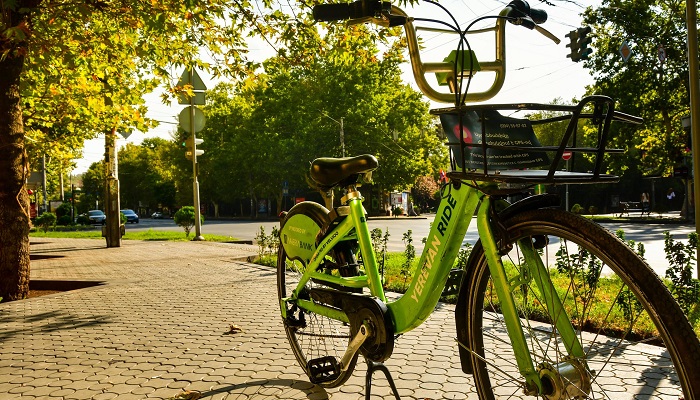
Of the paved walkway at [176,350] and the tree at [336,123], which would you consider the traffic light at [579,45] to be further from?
the tree at [336,123]

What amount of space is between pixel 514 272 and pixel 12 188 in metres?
7.23

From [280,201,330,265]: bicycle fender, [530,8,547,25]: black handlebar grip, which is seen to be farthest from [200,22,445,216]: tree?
[530,8,547,25]: black handlebar grip

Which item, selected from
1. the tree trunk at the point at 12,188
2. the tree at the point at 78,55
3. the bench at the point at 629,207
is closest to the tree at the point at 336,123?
the bench at the point at 629,207

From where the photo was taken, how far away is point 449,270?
2479 millimetres

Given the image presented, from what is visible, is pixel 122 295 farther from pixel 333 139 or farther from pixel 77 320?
pixel 333 139

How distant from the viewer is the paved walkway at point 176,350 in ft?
12.0

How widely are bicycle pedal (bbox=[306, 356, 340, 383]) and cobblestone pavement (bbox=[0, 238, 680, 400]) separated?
0.17m

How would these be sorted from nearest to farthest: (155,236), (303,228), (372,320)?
(372,320) → (303,228) → (155,236)

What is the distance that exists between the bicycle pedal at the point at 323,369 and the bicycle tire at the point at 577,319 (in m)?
0.97

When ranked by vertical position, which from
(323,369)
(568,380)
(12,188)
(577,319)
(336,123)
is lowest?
(323,369)

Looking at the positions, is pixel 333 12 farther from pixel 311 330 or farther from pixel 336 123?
pixel 336 123

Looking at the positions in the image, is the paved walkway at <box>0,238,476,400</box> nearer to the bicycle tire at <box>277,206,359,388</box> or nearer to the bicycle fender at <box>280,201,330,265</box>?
the bicycle tire at <box>277,206,359,388</box>

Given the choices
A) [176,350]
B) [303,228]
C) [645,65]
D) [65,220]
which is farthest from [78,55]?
[65,220]

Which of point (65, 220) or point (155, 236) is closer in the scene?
point (155, 236)
